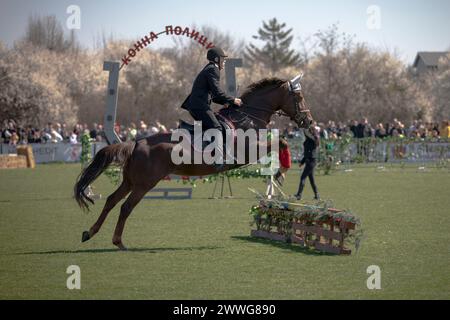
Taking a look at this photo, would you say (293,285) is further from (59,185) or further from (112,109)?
(59,185)

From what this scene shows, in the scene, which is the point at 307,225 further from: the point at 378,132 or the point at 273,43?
the point at 273,43

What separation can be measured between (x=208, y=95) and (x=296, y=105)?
1.73 metres

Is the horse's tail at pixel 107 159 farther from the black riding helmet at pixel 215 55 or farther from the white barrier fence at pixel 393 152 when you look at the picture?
the white barrier fence at pixel 393 152

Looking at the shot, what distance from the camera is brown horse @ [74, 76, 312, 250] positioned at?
45.5 feet

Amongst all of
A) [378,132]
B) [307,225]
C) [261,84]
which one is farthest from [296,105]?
[378,132]

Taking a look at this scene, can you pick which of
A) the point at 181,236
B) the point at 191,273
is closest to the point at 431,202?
the point at 181,236

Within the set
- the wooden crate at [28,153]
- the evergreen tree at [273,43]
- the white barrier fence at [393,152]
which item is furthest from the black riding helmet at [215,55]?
the evergreen tree at [273,43]

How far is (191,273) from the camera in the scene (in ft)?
37.2

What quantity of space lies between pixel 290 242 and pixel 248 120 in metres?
2.28

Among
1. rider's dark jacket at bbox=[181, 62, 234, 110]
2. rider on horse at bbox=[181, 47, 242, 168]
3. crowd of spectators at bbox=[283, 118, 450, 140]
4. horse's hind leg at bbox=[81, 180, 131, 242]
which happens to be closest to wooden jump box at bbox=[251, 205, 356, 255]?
rider on horse at bbox=[181, 47, 242, 168]

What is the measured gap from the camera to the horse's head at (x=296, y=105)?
15.0 metres

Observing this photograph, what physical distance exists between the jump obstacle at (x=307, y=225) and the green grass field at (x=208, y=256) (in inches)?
11.1

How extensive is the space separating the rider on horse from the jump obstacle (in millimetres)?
1982

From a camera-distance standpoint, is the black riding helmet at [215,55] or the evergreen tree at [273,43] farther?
the evergreen tree at [273,43]
